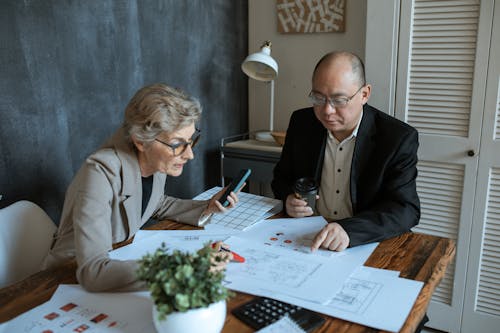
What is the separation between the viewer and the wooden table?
95 cm

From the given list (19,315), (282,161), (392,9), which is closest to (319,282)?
(19,315)

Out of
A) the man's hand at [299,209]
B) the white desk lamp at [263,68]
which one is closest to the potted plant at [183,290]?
the man's hand at [299,209]

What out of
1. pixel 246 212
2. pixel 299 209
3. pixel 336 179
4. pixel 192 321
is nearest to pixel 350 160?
pixel 336 179

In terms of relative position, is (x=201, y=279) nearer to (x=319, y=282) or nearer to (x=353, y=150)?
(x=319, y=282)

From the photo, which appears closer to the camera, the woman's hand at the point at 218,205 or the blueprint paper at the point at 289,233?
the blueprint paper at the point at 289,233

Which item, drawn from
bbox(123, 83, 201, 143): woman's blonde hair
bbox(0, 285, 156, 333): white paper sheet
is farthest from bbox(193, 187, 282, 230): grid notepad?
bbox(0, 285, 156, 333): white paper sheet

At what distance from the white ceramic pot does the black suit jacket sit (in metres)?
0.60

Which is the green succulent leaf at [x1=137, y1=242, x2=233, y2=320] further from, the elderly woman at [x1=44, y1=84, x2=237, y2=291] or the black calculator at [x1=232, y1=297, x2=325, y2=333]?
the elderly woman at [x1=44, y1=84, x2=237, y2=291]

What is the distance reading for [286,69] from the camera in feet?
10.1

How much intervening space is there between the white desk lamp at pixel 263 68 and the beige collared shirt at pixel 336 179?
95 cm

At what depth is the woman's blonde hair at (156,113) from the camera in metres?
1.32

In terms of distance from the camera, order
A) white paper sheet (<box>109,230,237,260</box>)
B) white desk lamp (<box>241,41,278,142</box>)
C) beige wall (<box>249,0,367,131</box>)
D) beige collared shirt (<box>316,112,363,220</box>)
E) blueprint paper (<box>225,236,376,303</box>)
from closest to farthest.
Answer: blueprint paper (<box>225,236,376,303</box>), white paper sheet (<box>109,230,237,260</box>), beige collared shirt (<box>316,112,363,220</box>), white desk lamp (<box>241,41,278,142</box>), beige wall (<box>249,0,367,131</box>)

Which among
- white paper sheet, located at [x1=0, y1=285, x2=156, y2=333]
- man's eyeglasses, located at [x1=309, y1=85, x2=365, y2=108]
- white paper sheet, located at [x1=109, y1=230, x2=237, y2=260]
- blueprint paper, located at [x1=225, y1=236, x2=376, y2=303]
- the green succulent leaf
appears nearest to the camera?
the green succulent leaf

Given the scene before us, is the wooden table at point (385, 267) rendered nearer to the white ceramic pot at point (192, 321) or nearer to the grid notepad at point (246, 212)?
the white ceramic pot at point (192, 321)
